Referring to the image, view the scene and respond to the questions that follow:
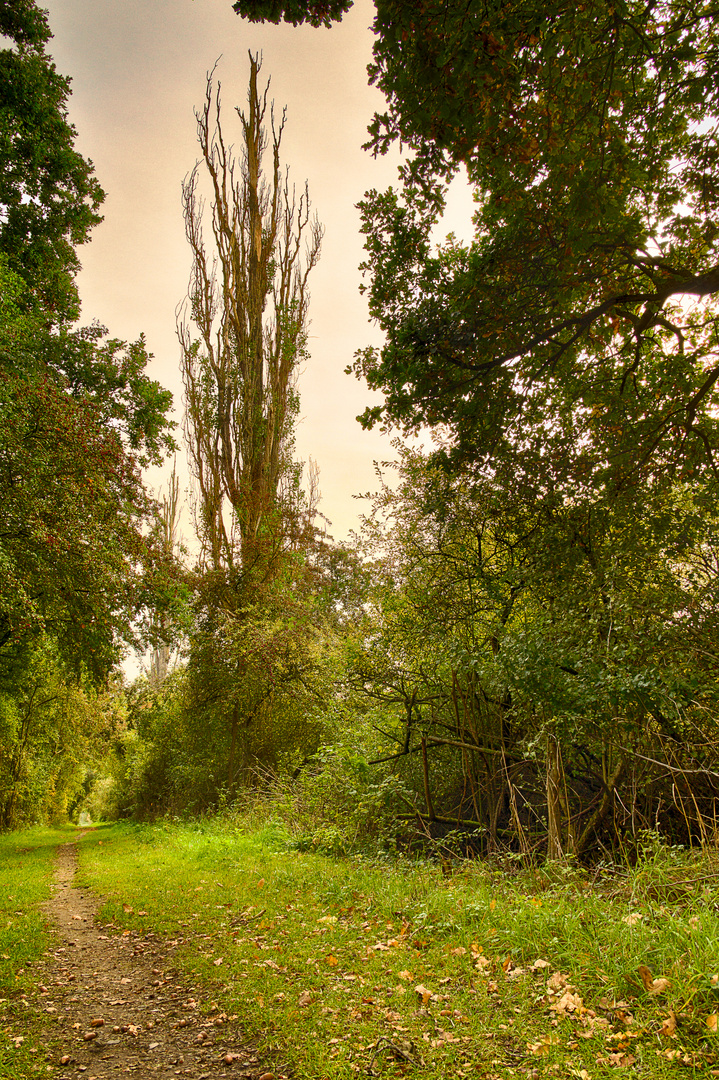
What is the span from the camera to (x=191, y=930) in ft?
18.0

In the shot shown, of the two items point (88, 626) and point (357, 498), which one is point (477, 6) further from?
point (88, 626)

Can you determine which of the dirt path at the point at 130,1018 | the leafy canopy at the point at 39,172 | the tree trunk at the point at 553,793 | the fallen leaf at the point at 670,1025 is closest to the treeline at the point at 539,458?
the tree trunk at the point at 553,793

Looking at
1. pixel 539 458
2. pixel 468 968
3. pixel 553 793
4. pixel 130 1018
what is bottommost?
pixel 130 1018

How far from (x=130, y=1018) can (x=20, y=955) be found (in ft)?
6.75

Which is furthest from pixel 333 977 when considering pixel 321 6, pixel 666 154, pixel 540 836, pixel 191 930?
pixel 666 154

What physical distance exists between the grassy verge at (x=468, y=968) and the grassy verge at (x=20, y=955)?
1.03 meters

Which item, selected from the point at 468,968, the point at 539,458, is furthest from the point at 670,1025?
the point at 539,458

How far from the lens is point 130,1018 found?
3.82 meters

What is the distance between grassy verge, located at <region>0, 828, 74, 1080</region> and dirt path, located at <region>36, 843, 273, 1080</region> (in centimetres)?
12

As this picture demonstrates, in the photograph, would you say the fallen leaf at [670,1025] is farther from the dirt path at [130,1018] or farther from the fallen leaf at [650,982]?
the dirt path at [130,1018]

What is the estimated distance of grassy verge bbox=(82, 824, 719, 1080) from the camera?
287 cm

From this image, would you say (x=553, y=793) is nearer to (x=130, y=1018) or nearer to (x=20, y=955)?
(x=130, y=1018)

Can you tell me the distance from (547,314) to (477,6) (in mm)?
2804

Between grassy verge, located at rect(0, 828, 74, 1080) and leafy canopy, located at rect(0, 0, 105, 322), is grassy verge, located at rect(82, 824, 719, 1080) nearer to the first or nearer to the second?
grassy verge, located at rect(0, 828, 74, 1080)
